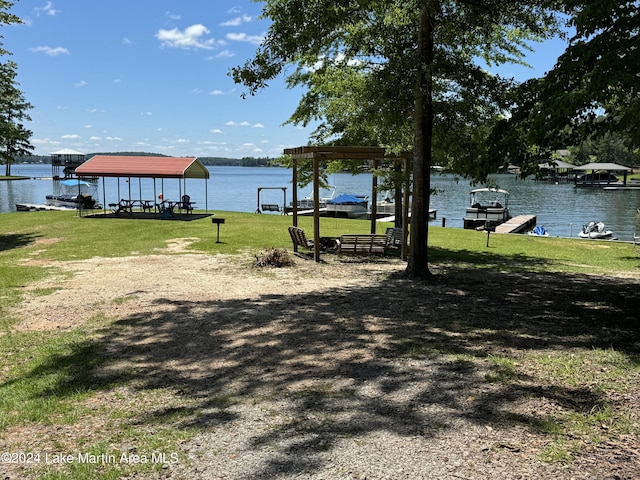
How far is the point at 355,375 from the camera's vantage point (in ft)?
16.6

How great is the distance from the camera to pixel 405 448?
3.53 meters

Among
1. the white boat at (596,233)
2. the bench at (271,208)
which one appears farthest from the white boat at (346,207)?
the white boat at (596,233)

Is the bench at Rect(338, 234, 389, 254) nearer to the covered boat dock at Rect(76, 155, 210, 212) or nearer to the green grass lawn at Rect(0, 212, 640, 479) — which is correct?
the green grass lawn at Rect(0, 212, 640, 479)

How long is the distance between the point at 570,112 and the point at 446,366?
10.7 feet

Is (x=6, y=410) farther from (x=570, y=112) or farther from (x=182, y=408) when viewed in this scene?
(x=570, y=112)

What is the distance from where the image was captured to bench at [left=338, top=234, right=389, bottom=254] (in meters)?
14.3

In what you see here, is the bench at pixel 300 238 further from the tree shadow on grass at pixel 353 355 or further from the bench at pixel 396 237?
the tree shadow on grass at pixel 353 355

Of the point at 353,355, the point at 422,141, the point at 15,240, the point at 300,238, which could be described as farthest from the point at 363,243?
the point at 15,240

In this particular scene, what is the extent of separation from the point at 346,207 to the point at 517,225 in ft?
42.9

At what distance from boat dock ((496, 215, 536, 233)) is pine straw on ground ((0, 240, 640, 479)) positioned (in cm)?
2041

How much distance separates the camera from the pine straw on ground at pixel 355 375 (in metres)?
3.45

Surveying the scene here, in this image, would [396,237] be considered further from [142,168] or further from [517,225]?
[517,225]

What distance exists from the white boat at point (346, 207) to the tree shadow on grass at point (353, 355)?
29591 millimetres

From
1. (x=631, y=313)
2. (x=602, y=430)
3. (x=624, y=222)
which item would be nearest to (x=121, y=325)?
(x=602, y=430)
